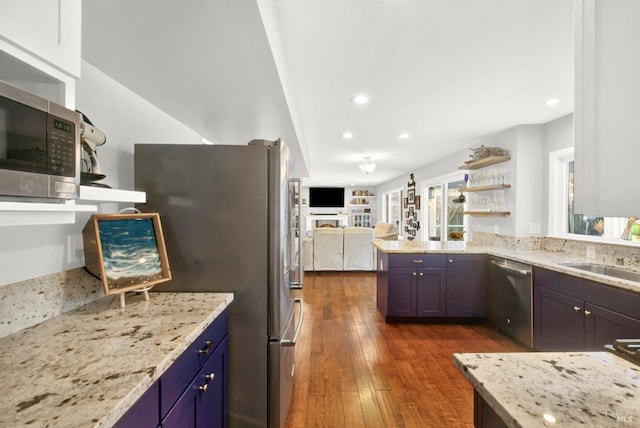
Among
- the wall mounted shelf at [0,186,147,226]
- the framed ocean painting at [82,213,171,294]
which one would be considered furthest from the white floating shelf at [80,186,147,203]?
the framed ocean painting at [82,213,171,294]

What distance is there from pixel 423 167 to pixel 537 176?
10.6 ft

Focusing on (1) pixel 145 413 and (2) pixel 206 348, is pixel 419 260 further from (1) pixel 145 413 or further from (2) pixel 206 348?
(1) pixel 145 413

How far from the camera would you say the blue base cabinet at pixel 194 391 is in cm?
81

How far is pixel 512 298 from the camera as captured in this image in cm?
284

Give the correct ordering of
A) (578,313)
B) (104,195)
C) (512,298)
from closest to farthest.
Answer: (104,195) < (578,313) < (512,298)

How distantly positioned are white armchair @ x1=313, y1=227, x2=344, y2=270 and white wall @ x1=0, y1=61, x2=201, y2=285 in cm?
412

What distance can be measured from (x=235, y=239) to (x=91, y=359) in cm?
84

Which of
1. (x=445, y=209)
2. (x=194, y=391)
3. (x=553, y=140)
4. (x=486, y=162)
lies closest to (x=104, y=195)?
(x=194, y=391)

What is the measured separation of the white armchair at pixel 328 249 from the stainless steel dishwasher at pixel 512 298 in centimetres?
310

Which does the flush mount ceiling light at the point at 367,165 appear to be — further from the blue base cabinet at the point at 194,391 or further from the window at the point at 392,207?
Result: the blue base cabinet at the point at 194,391

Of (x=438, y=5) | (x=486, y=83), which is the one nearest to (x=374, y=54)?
(x=438, y=5)

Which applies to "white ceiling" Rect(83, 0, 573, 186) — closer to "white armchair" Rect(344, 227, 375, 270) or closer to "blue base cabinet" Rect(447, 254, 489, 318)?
"blue base cabinet" Rect(447, 254, 489, 318)

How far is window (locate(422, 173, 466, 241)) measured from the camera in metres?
5.19

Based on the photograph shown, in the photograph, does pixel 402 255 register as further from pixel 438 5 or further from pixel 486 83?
pixel 438 5
